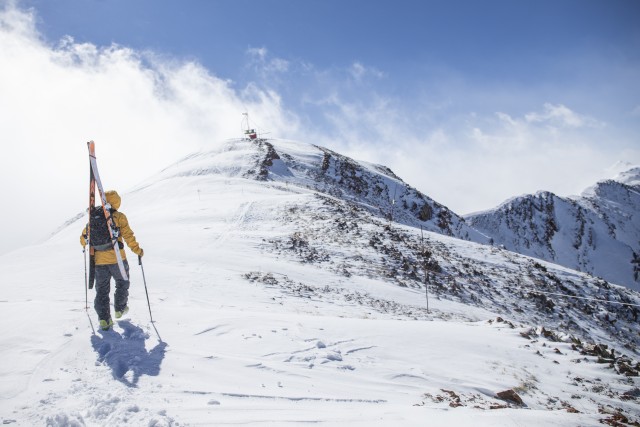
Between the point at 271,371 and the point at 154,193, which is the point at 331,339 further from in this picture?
the point at 154,193

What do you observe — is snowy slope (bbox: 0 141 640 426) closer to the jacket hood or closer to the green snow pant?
the green snow pant

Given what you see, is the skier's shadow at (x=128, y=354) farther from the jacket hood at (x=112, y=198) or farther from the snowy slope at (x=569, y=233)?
the snowy slope at (x=569, y=233)

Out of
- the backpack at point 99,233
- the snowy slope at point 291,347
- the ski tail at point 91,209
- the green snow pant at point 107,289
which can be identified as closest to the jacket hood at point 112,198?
the backpack at point 99,233

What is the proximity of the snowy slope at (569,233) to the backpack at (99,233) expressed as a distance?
87.9 m

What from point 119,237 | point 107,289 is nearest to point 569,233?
point 119,237

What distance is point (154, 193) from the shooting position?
117 feet

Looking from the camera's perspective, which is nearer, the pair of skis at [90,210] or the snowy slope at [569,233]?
the pair of skis at [90,210]

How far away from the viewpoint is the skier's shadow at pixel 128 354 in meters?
5.45

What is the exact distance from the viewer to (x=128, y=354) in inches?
239

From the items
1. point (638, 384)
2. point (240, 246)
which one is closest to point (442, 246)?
point (240, 246)

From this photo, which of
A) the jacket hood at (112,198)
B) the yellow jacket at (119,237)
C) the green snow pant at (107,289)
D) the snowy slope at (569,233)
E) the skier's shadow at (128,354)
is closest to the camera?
the skier's shadow at (128,354)

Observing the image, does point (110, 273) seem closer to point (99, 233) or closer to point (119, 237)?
point (119, 237)

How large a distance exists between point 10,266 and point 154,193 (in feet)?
72.4

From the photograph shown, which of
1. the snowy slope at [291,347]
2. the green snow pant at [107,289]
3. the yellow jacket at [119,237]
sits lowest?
the snowy slope at [291,347]
